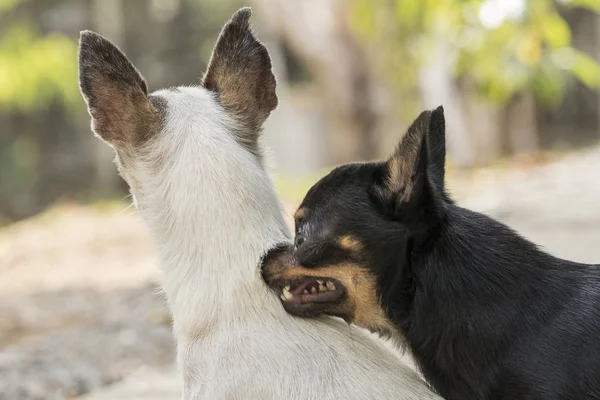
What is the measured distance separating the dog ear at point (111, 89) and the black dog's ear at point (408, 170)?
0.84 metres

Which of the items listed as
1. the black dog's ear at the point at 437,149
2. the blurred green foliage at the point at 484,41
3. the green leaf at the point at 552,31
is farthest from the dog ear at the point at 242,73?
the green leaf at the point at 552,31

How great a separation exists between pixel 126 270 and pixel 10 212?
36.2ft

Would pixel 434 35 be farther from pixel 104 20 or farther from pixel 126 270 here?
pixel 104 20

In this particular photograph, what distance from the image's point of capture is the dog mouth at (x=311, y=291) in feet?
10.1

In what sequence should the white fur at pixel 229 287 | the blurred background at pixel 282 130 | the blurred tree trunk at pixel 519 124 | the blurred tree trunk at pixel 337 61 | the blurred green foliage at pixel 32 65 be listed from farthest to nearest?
the blurred green foliage at pixel 32 65
the blurred tree trunk at pixel 519 124
the blurred tree trunk at pixel 337 61
the blurred background at pixel 282 130
the white fur at pixel 229 287

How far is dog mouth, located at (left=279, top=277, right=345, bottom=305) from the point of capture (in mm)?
3074

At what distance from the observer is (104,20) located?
64.5ft

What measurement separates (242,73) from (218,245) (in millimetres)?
687

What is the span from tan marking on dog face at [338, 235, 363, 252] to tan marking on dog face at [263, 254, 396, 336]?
0.06 m

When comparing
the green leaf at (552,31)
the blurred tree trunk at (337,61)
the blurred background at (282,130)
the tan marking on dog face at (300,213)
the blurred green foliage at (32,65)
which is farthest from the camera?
the blurred green foliage at (32,65)

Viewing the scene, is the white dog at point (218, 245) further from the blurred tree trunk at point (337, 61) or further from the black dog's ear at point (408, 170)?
the blurred tree trunk at point (337, 61)

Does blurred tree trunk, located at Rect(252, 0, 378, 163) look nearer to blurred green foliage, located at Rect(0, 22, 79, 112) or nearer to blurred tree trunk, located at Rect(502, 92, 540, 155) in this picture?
blurred tree trunk, located at Rect(502, 92, 540, 155)

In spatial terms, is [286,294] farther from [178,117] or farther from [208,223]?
A: [178,117]

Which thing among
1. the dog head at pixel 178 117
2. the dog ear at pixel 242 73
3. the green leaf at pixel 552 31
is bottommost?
the dog head at pixel 178 117
